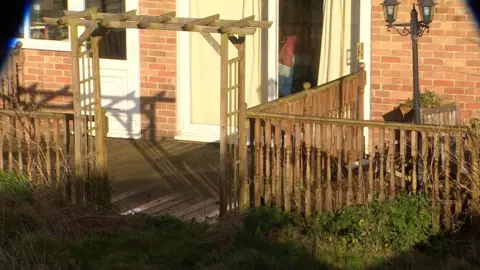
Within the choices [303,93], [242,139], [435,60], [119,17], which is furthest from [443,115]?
[119,17]

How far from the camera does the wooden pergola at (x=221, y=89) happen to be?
8484 millimetres

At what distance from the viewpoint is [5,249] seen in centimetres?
802

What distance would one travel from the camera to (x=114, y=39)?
12.2m

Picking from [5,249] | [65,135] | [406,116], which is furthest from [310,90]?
[5,249]

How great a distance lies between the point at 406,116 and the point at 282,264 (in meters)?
3.66

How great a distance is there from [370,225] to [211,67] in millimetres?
4631

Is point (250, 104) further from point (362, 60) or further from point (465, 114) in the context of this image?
point (465, 114)

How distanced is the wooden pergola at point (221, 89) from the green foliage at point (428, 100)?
2.56m

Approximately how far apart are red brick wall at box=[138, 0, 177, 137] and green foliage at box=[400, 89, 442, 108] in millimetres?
2788

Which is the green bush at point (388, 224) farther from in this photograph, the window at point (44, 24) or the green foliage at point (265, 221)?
the window at point (44, 24)

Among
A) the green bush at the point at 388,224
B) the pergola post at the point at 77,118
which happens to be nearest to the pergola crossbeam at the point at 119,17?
the pergola post at the point at 77,118

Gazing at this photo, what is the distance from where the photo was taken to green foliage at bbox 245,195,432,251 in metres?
7.87

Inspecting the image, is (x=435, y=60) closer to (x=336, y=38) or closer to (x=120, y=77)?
(x=336, y=38)

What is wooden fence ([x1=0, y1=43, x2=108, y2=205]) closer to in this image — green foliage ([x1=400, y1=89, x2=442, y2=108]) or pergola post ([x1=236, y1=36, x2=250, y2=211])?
pergola post ([x1=236, y1=36, x2=250, y2=211])
